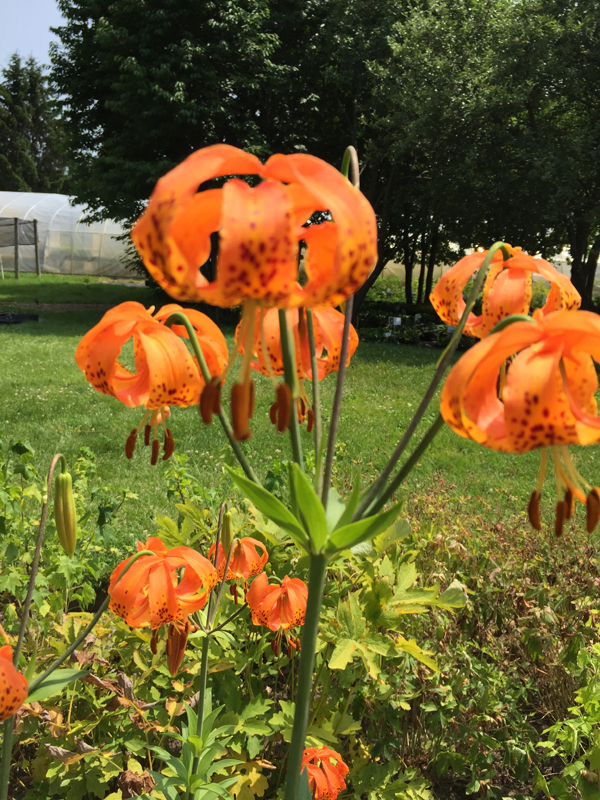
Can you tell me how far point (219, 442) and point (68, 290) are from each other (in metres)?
12.7

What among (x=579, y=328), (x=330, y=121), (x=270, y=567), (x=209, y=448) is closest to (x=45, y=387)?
(x=209, y=448)

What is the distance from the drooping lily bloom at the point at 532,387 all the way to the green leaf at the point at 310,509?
5.4 inches

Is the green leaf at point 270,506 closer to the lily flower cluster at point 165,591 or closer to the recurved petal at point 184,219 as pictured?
the recurved petal at point 184,219

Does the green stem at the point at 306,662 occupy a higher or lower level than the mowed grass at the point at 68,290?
lower

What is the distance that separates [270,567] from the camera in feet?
4.87

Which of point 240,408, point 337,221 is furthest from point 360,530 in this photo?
point 337,221

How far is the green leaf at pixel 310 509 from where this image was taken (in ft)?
1.81

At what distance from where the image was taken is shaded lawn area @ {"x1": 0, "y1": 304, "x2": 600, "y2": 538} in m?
3.18

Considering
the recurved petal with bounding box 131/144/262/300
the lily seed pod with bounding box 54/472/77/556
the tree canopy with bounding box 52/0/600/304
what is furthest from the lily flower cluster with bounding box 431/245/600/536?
the tree canopy with bounding box 52/0/600/304

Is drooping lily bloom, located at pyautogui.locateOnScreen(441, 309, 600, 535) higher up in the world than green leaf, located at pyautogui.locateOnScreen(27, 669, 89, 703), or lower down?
higher up

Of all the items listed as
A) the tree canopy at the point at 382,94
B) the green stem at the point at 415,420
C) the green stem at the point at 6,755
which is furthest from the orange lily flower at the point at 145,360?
the tree canopy at the point at 382,94

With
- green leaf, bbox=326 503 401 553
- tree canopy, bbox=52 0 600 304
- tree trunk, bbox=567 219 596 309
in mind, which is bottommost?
green leaf, bbox=326 503 401 553

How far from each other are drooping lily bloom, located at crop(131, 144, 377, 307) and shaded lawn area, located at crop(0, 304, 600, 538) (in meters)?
1.31

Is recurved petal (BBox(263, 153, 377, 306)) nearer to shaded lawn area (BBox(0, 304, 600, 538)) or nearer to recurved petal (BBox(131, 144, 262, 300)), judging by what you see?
recurved petal (BBox(131, 144, 262, 300))
